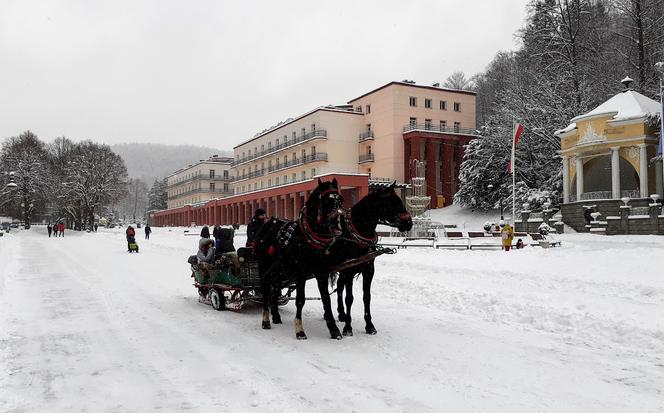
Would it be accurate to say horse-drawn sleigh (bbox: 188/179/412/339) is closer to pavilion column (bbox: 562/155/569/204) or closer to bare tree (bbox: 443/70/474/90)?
pavilion column (bbox: 562/155/569/204)

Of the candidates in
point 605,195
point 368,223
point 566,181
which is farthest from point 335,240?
point 566,181

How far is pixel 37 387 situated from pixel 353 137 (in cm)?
5790

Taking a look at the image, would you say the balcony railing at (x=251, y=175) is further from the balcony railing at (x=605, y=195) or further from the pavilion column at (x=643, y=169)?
the pavilion column at (x=643, y=169)

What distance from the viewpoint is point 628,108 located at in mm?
32688

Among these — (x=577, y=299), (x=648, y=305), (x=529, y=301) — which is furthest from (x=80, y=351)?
(x=648, y=305)

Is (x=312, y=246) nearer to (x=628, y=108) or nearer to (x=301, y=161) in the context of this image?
(x=628, y=108)

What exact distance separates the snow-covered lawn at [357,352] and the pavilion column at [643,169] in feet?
73.1

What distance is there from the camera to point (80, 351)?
6.65 metres

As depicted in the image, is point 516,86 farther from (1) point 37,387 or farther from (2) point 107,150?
(2) point 107,150

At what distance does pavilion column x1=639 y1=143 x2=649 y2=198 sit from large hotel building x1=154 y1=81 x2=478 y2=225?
25.4 meters

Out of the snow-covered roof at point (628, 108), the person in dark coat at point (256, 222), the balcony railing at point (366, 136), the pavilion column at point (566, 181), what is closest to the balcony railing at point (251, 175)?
the balcony railing at point (366, 136)

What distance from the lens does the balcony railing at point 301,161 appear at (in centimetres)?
6034

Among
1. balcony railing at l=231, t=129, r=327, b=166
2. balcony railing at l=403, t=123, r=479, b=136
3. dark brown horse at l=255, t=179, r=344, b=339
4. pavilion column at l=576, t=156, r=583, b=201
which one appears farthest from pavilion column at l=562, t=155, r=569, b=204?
dark brown horse at l=255, t=179, r=344, b=339

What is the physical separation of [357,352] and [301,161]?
193 feet
